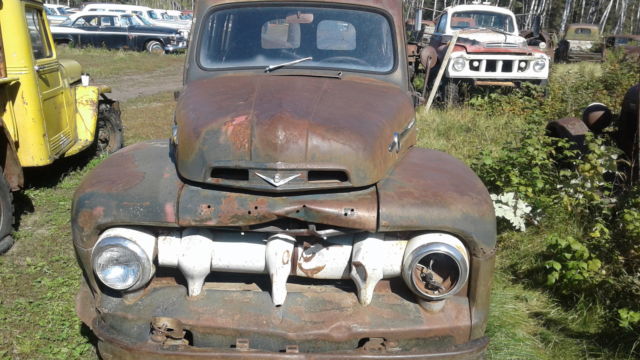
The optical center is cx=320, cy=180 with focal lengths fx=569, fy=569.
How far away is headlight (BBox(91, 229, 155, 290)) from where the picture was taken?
249cm

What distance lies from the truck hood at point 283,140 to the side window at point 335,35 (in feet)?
2.68

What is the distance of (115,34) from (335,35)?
21.6 meters

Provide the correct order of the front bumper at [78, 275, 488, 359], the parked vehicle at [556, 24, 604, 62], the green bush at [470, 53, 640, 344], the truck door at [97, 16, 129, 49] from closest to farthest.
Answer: the front bumper at [78, 275, 488, 359]
the green bush at [470, 53, 640, 344]
the parked vehicle at [556, 24, 604, 62]
the truck door at [97, 16, 129, 49]

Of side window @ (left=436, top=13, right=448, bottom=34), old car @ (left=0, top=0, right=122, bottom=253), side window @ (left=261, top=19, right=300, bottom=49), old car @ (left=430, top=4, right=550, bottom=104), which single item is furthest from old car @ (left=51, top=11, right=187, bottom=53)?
side window @ (left=261, top=19, right=300, bottom=49)

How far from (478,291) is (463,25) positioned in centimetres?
1047

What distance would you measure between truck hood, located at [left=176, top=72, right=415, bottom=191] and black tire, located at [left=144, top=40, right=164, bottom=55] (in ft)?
71.9

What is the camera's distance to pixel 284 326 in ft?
8.18

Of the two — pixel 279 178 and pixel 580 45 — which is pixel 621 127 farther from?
pixel 580 45

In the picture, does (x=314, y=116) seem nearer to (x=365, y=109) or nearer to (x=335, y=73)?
(x=365, y=109)

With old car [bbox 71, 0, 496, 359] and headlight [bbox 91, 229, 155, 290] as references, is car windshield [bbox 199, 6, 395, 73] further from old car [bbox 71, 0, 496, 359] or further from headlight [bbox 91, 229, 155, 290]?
headlight [bbox 91, 229, 155, 290]

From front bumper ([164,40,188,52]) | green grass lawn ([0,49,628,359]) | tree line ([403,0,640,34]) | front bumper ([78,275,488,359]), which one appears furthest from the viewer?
tree line ([403,0,640,34])

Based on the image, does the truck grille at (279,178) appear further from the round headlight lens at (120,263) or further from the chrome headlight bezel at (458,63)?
the chrome headlight bezel at (458,63)

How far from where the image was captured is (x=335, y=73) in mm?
3539

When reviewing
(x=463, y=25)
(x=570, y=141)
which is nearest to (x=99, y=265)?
(x=570, y=141)
